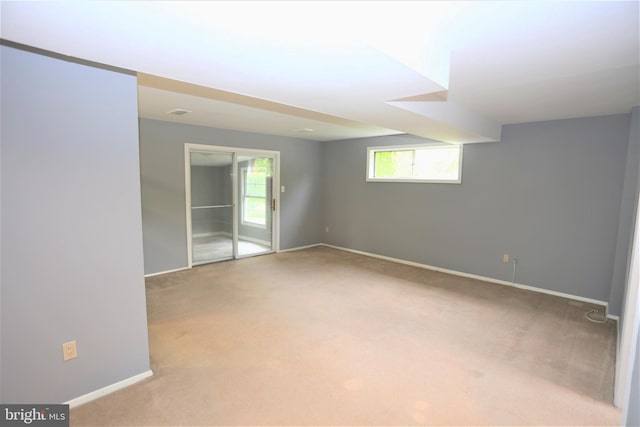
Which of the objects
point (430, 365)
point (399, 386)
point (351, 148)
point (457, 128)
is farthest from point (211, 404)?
point (351, 148)

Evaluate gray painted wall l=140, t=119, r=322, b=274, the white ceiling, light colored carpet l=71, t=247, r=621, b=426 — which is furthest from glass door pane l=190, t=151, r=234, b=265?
the white ceiling

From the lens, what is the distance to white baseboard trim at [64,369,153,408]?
79.9 inches

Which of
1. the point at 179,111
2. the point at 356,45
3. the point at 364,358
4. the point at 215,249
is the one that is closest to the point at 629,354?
the point at 364,358

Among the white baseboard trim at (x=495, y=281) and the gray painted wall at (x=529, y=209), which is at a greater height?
the gray painted wall at (x=529, y=209)

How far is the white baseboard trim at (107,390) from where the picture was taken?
2.03m

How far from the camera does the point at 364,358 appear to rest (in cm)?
263

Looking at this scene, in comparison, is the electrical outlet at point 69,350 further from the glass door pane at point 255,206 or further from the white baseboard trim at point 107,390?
the glass door pane at point 255,206

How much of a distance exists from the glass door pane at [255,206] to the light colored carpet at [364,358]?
1788 mm

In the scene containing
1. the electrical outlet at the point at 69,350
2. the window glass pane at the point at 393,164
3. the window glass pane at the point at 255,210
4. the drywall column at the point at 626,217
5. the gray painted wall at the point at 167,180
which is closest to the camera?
the electrical outlet at the point at 69,350

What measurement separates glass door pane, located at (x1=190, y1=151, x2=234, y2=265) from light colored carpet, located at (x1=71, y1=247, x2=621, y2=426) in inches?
48.3

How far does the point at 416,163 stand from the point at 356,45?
4.26 meters

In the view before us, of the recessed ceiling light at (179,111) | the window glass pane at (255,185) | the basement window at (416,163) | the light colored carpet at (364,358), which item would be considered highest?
the recessed ceiling light at (179,111)

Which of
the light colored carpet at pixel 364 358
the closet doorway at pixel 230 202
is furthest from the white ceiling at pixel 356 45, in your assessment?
the closet doorway at pixel 230 202

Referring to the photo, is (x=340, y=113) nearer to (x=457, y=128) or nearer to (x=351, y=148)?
(x=457, y=128)
